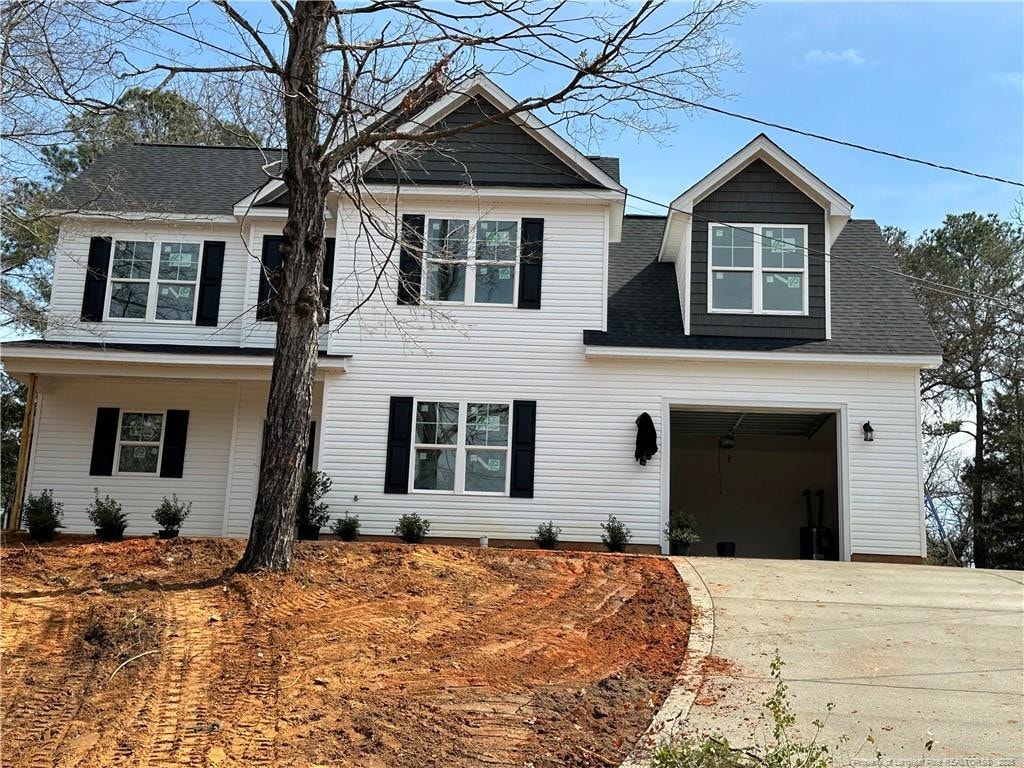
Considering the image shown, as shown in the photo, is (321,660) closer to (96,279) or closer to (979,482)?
(96,279)

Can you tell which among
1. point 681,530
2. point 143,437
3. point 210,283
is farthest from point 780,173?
point 143,437

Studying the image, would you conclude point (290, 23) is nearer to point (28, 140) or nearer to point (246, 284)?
point (28, 140)

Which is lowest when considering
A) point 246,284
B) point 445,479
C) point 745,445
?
point 445,479

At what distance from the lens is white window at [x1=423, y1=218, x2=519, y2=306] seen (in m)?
14.4

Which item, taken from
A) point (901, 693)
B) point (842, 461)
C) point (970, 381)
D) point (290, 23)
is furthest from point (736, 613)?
point (970, 381)

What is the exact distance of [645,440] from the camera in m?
13.6

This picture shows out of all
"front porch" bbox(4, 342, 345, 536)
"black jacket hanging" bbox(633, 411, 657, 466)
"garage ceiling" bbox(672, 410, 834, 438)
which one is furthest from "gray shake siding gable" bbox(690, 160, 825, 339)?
"front porch" bbox(4, 342, 345, 536)

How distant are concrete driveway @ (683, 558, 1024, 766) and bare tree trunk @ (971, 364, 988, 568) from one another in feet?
42.3

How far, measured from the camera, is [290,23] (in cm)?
902

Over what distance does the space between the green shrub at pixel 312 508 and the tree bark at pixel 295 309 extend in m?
4.50

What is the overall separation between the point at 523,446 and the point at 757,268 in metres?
4.94

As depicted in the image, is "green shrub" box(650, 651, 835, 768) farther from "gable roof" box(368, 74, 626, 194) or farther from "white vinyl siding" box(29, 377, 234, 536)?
"white vinyl siding" box(29, 377, 234, 536)

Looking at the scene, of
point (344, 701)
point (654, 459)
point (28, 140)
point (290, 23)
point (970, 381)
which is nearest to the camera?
point (344, 701)

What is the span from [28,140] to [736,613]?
35.6 feet
